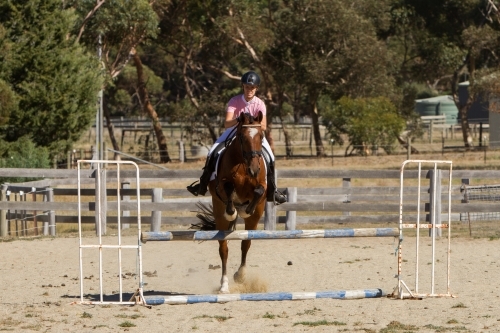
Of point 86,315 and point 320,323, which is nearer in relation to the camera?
point 320,323

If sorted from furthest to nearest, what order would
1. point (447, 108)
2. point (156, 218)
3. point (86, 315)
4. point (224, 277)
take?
point (447, 108)
point (156, 218)
point (224, 277)
point (86, 315)

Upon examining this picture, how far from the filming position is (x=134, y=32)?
42250 millimetres

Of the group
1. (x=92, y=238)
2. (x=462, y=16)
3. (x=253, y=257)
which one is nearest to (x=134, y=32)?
(x=462, y=16)

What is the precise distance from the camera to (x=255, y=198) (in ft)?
34.5

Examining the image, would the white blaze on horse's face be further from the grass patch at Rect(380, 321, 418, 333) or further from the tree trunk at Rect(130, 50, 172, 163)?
the tree trunk at Rect(130, 50, 172, 163)

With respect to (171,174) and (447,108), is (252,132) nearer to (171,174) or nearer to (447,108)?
(171,174)

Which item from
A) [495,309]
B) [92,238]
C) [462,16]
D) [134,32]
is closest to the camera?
[495,309]

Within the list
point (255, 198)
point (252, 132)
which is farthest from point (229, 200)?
point (252, 132)

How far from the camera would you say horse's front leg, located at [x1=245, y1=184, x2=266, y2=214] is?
34.3 ft

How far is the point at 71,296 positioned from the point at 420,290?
14.2 ft

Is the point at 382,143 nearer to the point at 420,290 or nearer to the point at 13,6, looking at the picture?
the point at 13,6

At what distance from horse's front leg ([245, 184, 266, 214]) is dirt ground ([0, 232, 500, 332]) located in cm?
107

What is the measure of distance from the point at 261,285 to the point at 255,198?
1.72 metres

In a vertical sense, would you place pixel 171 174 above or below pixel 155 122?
below
